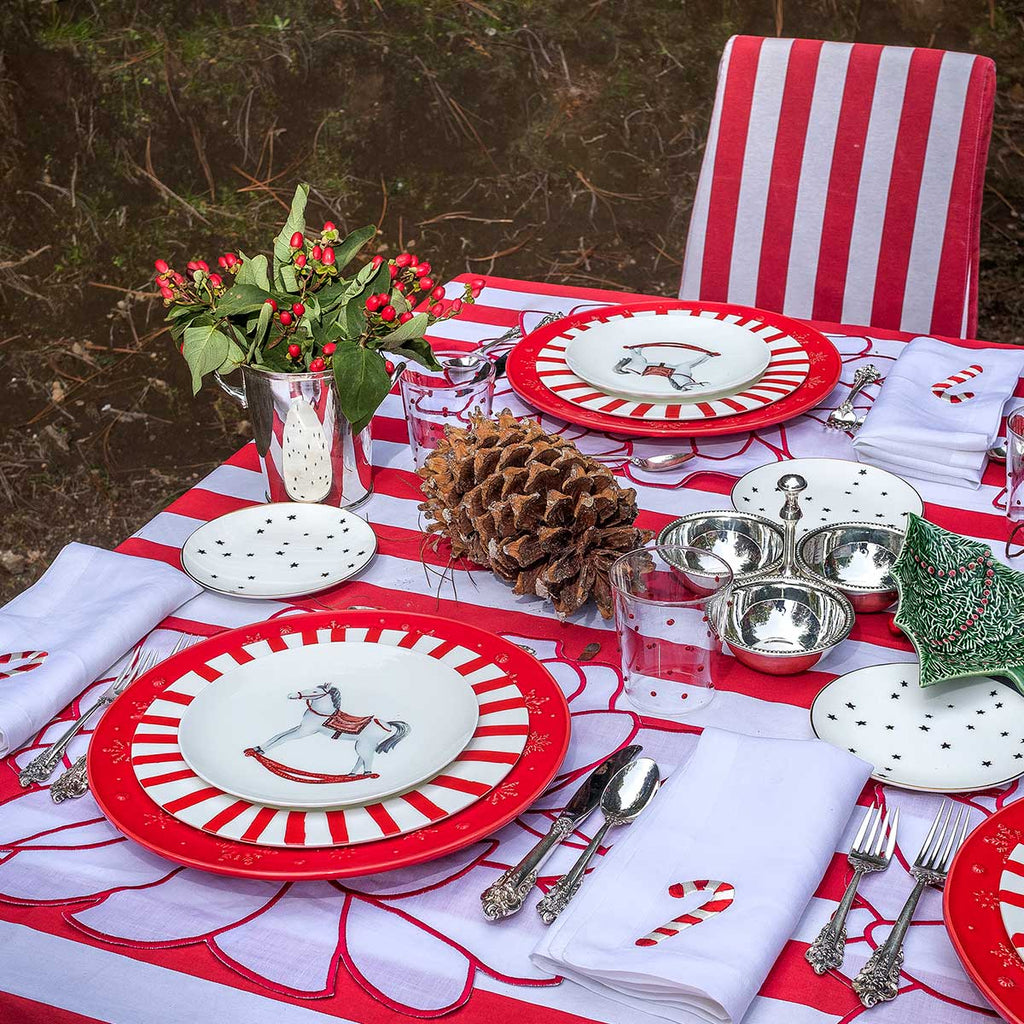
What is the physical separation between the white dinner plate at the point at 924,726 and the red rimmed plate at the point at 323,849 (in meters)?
0.19

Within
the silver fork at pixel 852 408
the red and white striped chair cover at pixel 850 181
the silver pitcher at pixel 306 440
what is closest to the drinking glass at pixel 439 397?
the silver pitcher at pixel 306 440

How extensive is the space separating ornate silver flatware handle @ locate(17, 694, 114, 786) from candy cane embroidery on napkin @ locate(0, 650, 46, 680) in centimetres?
7

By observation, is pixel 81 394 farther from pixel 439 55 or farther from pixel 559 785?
pixel 559 785

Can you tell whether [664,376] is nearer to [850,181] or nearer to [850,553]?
[850,553]

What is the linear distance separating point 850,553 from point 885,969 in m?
0.43

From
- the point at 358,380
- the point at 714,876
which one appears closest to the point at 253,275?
the point at 358,380

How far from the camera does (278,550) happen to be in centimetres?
102

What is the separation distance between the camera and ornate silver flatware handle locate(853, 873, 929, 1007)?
0.59 metres

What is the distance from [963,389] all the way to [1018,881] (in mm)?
718

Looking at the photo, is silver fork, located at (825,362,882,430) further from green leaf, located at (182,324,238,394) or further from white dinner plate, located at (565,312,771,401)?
green leaf, located at (182,324,238,394)

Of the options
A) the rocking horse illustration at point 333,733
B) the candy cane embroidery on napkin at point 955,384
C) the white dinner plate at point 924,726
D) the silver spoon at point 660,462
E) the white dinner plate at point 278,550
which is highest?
the candy cane embroidery on napkin at point 955,384

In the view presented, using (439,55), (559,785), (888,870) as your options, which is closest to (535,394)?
(559,785)

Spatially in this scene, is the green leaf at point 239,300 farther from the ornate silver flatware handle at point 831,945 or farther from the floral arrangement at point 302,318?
the ornate silver flatware handle at point 831,945

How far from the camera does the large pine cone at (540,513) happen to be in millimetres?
904
